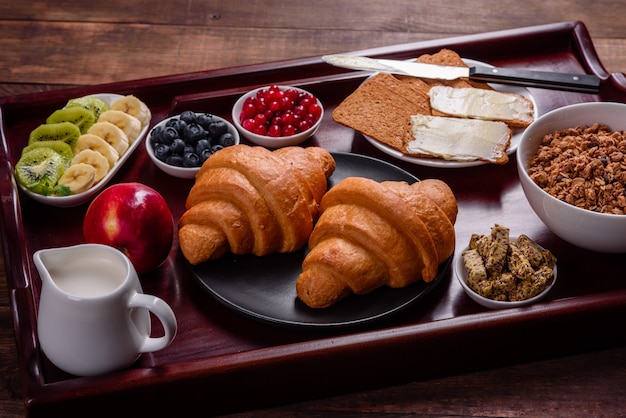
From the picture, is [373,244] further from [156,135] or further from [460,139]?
[156,135]

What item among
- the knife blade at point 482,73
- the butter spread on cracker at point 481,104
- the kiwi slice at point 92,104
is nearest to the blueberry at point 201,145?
the kiwi slice at point 92,104

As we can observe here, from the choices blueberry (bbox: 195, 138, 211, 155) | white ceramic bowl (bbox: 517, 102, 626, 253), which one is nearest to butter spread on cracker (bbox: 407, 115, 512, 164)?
white ceramic bowl (bbox: 517, 102, 626, 253)

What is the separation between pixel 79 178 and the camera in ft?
6.10

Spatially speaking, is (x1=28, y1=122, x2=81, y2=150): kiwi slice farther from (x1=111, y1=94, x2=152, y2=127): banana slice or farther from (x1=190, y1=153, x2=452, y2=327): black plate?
(x1=190, y1=153, x2=452, y2=327): black plate

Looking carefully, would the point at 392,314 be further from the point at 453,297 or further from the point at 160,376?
the point at 160,376

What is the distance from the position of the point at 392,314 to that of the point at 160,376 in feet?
1.54

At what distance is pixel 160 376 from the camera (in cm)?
142

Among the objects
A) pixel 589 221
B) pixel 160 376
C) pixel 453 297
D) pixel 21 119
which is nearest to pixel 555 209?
pixel 589 221

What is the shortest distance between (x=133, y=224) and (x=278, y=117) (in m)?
0.57

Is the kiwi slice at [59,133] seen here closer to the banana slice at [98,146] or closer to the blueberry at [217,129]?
the banana slice at [98,146]

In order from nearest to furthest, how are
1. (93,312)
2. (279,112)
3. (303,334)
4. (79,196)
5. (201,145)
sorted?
(93,312)
(303,334)
(79,196)
(201,145)
(279,112)

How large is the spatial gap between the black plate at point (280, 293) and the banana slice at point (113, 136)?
19.4 inches

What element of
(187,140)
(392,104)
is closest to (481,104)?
(392,104)

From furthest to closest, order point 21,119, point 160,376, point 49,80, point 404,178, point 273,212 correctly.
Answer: point 49,80 < point 21,119 < point 404,178 < point 273,212 < point 160,376
